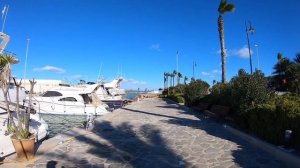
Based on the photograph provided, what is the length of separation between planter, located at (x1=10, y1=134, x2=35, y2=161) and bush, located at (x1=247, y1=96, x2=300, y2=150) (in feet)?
25.6

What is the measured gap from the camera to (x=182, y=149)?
10.7 m

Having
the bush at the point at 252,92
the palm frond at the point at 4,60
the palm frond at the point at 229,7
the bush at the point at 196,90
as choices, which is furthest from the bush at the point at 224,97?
the palm frond at the point at 229,7

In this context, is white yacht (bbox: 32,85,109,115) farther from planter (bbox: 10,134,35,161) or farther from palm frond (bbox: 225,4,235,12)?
planter (bbox: 10,134,35,161)

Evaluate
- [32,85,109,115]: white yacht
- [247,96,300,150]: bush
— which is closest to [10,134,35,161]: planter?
[247,96,300,150]: bush

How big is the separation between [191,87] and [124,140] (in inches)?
793

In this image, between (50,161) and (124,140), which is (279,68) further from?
(50,161)

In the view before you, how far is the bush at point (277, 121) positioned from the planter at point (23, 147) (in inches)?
307

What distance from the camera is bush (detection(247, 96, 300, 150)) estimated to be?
9.58 metres

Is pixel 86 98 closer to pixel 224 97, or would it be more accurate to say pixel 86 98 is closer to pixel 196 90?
pixel 196 90

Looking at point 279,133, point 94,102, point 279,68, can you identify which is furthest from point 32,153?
point 279,68

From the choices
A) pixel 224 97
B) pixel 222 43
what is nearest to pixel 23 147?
pixel 224 97

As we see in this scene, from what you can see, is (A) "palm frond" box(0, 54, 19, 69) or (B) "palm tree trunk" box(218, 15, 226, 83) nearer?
(A) "palm frond" box(0, 54, 19, 69)

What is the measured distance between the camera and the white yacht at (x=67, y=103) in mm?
32938

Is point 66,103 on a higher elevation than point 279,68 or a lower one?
lower
